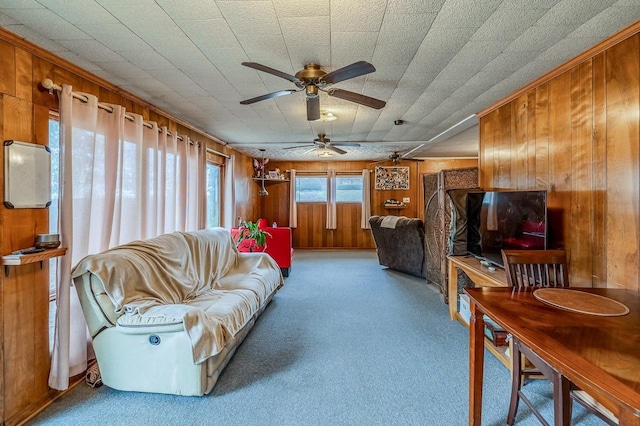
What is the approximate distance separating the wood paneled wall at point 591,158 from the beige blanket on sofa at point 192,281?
8.64ft

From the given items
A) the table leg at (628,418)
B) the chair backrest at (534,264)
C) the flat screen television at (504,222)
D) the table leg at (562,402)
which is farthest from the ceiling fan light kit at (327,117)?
the table leg at (628,418)

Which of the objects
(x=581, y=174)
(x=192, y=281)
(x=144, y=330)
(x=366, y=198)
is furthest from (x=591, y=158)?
(x=366, y=198)

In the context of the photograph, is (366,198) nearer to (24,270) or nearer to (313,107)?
(313,107)

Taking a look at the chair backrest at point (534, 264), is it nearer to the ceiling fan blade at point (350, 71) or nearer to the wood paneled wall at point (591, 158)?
the wood paneled wall at point (591, 158)

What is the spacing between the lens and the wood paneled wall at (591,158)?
68.0 inches

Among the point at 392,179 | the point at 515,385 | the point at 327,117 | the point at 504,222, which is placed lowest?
the point at 515,385

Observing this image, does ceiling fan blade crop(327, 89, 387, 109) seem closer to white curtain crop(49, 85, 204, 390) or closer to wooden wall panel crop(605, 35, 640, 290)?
wooden wall panel crop(605, 35, 640, 290)

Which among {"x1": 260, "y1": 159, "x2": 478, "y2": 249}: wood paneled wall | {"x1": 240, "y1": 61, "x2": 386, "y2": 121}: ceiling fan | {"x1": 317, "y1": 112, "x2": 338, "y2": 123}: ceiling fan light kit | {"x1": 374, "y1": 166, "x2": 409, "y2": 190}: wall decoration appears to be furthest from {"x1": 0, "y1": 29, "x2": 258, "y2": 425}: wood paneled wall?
{"x1": 374, "y1": 166, "x2": 409, "y2": 190}: wall decoration

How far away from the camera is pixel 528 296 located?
1.52 metres

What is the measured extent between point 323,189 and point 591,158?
594 centimetres

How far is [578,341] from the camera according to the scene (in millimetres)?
1040

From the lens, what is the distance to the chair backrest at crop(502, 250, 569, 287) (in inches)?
71.4

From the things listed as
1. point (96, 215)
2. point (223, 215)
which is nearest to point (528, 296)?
point (96, 215)

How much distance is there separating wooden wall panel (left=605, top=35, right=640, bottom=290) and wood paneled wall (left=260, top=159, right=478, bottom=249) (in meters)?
5.70
